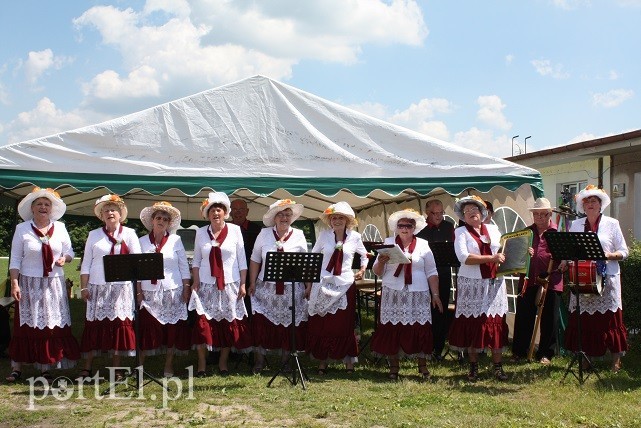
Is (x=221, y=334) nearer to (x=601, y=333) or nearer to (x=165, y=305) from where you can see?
(x=165, y=305)

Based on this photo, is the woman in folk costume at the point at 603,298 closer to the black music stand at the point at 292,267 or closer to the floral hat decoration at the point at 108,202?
the black music stand at the point at 292,267

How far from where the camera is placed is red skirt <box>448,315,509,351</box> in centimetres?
695

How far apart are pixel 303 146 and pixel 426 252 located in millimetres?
1995

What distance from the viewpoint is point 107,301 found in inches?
277

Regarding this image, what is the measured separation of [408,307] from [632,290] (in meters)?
3.16

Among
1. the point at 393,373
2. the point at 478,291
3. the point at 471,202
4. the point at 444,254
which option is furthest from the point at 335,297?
the point at 471,202

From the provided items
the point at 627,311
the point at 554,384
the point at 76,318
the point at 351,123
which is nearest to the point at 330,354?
the point at 554,384

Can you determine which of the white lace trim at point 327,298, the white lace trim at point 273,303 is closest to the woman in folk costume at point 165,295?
the white lace trim at point 273,303

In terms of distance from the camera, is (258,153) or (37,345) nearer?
(37,345)

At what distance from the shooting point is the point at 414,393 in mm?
6578

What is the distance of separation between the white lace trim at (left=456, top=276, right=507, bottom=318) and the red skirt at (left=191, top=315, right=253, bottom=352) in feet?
7.40

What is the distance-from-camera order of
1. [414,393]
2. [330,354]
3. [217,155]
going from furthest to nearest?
[217,155], [330,354], [414,393]

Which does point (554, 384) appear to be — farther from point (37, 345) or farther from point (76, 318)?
point (76, 318)

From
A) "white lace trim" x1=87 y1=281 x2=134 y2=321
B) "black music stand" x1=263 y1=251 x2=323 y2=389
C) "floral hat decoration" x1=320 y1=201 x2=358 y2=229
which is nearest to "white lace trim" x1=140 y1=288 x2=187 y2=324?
"white lace trim" x1=87 y1=281 x2=134 y2=321
